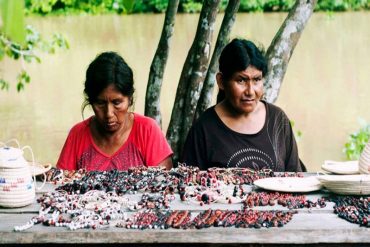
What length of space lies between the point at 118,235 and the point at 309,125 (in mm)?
8005

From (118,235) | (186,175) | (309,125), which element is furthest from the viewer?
(309,125)

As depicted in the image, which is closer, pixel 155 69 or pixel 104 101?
pixel 104 101

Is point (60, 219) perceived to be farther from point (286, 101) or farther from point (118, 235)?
point (286, 101)

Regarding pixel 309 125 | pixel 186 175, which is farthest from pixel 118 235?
pixel 309 125

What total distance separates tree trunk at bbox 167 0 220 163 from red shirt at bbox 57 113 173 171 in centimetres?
105

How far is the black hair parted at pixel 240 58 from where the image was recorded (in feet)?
11.1

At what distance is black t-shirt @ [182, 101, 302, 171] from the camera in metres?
3.38

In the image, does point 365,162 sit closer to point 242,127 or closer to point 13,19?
point 242,127

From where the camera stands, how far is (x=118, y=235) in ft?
7.38

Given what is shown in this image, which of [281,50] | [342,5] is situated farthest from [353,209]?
[342,5]

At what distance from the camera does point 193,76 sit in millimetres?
4516

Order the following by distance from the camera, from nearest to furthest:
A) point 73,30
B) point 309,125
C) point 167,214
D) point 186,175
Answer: point 167,214
point 186,175
point 309,125
point 73,30

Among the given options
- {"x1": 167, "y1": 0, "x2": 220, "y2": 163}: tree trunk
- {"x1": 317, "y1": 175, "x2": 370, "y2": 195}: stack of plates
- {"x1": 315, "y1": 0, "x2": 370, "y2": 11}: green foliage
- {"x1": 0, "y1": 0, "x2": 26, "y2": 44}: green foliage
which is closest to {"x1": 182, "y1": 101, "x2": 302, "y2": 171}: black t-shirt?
{"x1": 317, "y1": 175, "x2": 370, "y2": 195}: stack of plates

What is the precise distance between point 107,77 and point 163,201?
1.01 m
